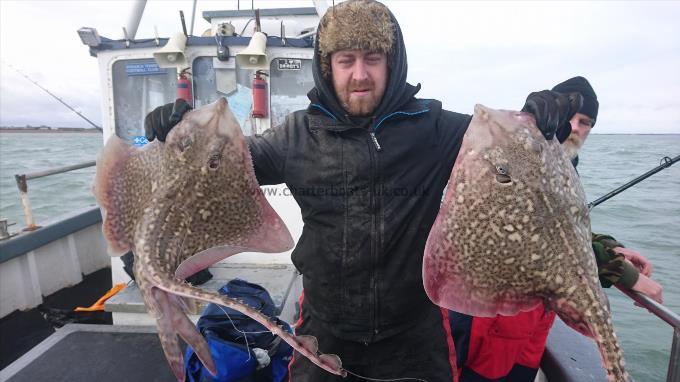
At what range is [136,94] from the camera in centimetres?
483

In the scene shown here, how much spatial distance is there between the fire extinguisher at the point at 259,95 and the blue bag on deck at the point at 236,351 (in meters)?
2.26

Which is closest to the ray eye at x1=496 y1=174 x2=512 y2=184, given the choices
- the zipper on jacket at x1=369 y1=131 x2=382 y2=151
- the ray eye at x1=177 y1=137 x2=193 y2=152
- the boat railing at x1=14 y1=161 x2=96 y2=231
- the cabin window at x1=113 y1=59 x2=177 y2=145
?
the zipper on jacket at x1=369 y1=131 x2=382 y2=151

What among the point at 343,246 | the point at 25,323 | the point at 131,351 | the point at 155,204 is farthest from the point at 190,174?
the point at 25,323

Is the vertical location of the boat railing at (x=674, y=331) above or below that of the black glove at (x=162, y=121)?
below

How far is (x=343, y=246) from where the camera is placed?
202cm

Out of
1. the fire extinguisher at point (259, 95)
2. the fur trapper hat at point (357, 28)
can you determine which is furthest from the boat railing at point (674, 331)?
the fire extinguisher at point (259, 95)

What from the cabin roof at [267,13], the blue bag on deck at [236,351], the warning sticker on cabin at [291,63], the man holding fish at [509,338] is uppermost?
the cabin roof at [267,13]

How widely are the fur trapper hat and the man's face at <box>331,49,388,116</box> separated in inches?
1.7

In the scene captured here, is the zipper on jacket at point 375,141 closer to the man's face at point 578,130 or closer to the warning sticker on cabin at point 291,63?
the man's face at point 578,130

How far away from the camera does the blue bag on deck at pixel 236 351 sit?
289 cm

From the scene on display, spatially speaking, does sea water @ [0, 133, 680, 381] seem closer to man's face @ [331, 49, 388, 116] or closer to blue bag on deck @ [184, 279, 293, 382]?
blue bag on deck @ [184, 279, 293, 382]

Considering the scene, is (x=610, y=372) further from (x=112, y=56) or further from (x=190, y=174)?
(x=112, y=56)

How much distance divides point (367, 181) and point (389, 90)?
0.52 metres

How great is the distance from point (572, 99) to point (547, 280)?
2.83 feet
